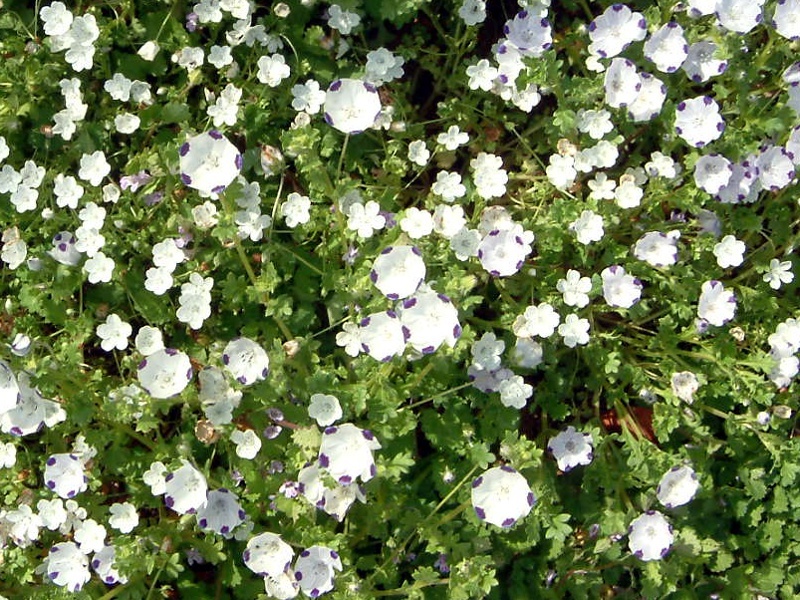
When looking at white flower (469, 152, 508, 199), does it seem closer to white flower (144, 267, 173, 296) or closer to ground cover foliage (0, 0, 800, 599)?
ground cover foliage (0, 0, 800, 599)

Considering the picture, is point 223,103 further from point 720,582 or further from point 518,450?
point 720,582

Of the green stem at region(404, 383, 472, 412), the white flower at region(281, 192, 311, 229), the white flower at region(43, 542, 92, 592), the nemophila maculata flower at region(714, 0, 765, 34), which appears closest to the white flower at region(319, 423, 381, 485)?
the green stem at region(404, 383, 472, 412)

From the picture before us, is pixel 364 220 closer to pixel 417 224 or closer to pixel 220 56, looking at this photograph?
pixel 417 224

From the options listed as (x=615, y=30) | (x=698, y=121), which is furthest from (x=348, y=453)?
(x=615, y=30)

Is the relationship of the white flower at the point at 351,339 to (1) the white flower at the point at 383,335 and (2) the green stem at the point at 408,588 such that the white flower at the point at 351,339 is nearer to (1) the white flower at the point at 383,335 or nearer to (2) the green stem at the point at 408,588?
(1) the white flower at the point at 383,335

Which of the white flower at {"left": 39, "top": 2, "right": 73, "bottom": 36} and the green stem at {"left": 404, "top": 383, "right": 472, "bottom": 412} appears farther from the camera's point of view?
the white flower at {"left": 39, "top": 2, "right": 73, "bottom": 36}

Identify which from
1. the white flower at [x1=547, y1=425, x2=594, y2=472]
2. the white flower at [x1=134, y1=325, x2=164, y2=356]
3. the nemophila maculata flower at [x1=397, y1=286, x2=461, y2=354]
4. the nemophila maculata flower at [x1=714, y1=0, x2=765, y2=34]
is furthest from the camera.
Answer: the white flower at [x1=547, y1=425, x2=594, y2=472]

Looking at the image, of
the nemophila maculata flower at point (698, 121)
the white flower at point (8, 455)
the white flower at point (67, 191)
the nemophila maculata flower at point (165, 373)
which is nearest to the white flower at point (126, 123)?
the white flower at point (67, 191)
